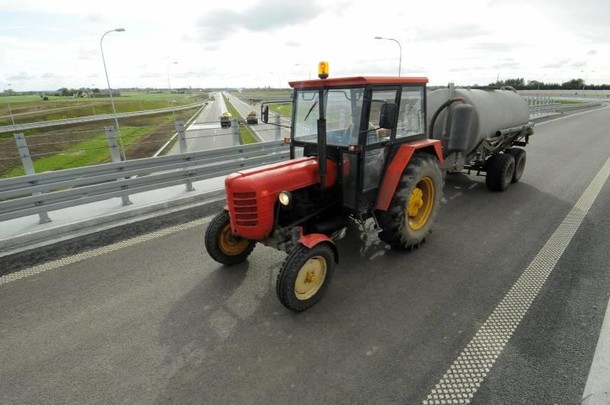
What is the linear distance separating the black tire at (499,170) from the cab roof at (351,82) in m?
3.59

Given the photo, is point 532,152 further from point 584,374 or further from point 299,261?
point 299,261

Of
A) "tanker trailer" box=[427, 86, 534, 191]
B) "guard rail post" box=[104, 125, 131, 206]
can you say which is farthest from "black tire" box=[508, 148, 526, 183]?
"guard rail post" box=[104, 125, 131, 206]

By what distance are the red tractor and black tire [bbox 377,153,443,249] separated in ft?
0.05

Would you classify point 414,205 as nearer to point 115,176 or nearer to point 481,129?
point 481,129

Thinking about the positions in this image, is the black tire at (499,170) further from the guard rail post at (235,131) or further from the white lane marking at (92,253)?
the white lane marking at (92,253)

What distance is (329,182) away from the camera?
12.9ft

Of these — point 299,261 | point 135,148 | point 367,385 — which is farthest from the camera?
point 135,148

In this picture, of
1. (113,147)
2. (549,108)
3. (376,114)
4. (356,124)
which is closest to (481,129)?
(376,114)

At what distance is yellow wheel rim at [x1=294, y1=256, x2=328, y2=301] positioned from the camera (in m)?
3.28

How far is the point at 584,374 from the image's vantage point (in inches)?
101

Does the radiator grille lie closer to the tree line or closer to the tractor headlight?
the tractor headlight

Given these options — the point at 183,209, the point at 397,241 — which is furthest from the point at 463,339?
the point at 183,209

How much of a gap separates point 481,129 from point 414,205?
8.59 feet

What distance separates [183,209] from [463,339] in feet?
15.4
